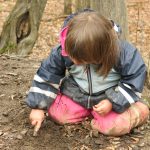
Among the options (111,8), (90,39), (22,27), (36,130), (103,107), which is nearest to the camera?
(90,39)

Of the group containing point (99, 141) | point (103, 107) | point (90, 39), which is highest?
point (90, 39)

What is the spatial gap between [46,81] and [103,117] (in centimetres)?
43

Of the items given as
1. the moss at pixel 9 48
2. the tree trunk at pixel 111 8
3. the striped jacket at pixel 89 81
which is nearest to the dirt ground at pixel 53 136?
the striped jacket at pixel 89 81

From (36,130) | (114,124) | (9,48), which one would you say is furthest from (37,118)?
(9,48)

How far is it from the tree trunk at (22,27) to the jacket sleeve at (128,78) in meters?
Result: 2.51

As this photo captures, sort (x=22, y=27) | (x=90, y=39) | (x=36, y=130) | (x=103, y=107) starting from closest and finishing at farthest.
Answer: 1. (x=90, y=39)
2. (x=103, y=107)
3. (x=36, y=130)
4. (x=22, y=27)

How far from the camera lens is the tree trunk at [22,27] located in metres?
4.85

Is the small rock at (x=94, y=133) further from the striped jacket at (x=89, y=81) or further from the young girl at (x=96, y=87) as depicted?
the striped jacket at (x=89, y=81)

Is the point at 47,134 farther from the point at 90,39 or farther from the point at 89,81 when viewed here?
the point at 90,39

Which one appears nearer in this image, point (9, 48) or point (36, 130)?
point (36, 130)

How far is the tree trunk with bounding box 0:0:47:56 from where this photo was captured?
191 inches

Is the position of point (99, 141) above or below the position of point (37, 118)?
below

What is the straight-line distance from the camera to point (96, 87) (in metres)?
2.65

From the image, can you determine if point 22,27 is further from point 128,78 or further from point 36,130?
point 128,78
